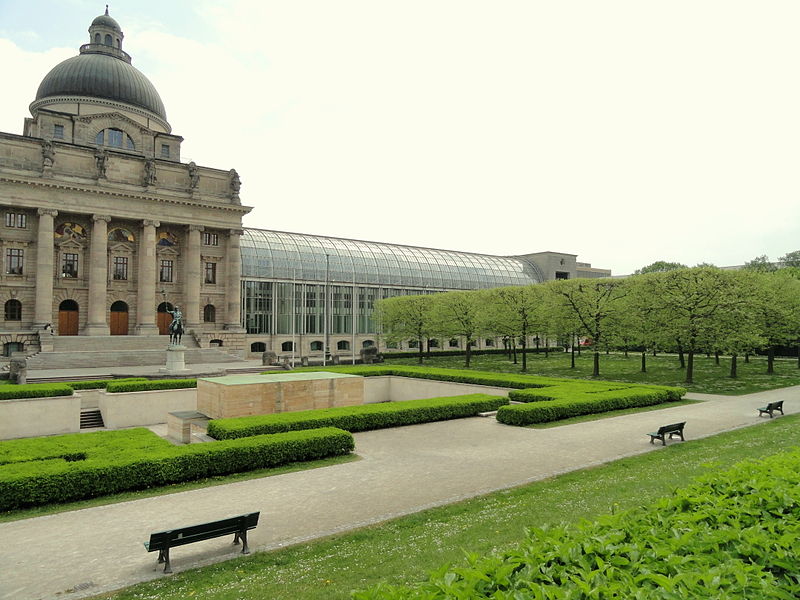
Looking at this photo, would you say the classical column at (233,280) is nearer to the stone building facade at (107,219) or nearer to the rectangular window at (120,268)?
the stone building facade at (107,219)

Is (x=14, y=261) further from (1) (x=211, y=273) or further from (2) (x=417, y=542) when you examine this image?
(2) (x=417, y=542)

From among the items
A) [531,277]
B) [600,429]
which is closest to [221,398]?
[600,429]

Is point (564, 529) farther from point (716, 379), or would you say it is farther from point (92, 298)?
point (92, 298)

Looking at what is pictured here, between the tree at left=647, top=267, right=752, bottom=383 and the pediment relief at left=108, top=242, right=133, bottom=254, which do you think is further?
the pediment relief at left=108, top=242, right=133, bottom=254

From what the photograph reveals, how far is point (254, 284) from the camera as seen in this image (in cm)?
7175

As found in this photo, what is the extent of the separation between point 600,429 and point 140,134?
2625 inches

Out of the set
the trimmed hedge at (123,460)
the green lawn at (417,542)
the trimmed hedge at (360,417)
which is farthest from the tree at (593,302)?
the trimmed hedge at (123,460)

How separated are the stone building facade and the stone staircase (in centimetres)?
187

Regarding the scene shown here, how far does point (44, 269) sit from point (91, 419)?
33.2m

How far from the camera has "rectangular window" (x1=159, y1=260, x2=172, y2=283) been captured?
63.3 metres

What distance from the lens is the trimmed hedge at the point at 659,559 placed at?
4.56 m

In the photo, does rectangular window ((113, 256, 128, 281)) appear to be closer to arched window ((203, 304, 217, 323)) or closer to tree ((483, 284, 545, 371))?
arched window ((203, 304, 217, 323))

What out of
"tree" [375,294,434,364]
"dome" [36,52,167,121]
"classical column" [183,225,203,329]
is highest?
"dome" [36,52,167,121]

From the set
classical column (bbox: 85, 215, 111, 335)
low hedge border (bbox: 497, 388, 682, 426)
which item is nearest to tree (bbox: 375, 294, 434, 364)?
classical column (bbox: 85, 215, 111, 335)
